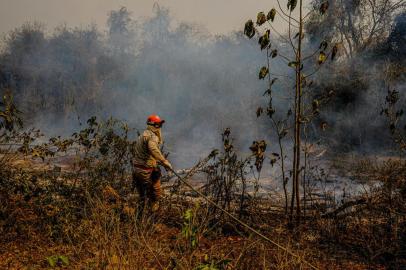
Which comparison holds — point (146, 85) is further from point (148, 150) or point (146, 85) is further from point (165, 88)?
point (148, 150)

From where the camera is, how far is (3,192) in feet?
16.4

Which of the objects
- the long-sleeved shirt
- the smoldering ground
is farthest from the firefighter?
the smoldering ground

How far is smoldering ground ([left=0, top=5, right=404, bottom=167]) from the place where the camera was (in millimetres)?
14395

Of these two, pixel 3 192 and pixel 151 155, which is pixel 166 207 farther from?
pixel 3 192

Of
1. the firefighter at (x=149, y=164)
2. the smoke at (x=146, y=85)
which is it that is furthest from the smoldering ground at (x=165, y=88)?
the firefighter at (x=149, y=164)

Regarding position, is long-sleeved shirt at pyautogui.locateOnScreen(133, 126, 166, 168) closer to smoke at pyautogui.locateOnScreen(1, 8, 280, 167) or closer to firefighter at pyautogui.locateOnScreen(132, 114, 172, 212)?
firefighter at pyautogui.locateOnScreen(132, 114, 172, 212)

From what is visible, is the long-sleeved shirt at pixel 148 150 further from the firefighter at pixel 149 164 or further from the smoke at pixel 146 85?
the smoke at pixel 146 85

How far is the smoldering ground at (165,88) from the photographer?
47.2 feet

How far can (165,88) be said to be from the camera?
19.8 m

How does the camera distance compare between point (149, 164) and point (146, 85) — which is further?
point (146, 85)

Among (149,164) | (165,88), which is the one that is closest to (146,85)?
(165,88)

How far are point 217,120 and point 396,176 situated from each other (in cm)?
1065

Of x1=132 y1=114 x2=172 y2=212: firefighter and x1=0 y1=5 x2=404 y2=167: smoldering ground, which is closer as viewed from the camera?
x1=132 y1=114 x2=172 y2=212: firefighter

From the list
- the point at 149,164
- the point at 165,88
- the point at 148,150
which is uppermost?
the point at 165,88
